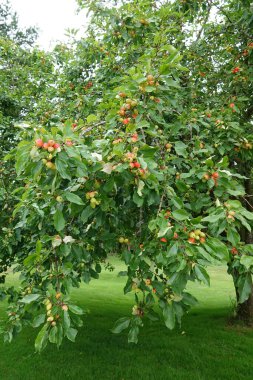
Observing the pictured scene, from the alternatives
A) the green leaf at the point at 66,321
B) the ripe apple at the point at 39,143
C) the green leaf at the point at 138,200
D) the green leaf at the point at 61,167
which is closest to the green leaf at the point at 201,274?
the green leaf at the point at 138,200

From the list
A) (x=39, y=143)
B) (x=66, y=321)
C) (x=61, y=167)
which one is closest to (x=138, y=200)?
(x=61, y=167)

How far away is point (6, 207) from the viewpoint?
4531 mm

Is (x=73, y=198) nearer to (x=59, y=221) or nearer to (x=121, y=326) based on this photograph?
(x=59, y=221)

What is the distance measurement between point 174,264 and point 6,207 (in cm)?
291

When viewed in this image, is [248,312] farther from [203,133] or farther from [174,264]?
[174,264]

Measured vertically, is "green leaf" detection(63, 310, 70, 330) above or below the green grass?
above

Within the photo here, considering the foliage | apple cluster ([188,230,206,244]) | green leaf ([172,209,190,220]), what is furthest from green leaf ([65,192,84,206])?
apple cluster ([188,230,206,244])

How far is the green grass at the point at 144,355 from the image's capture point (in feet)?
18.4

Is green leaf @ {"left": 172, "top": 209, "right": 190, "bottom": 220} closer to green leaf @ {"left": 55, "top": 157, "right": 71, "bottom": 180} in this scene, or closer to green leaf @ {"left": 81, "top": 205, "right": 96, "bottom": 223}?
green leaf @ {"left": 81, "top": 205, "right": 96, "bottom": 223}

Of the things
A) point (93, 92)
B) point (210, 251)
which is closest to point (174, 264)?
point (210, 251)

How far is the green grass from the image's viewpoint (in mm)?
5602

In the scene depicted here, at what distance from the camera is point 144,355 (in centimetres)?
630

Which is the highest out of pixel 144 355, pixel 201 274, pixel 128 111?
pixel 128 111

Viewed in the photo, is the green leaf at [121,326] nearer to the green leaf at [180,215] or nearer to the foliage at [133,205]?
the foliage at [133,205]
